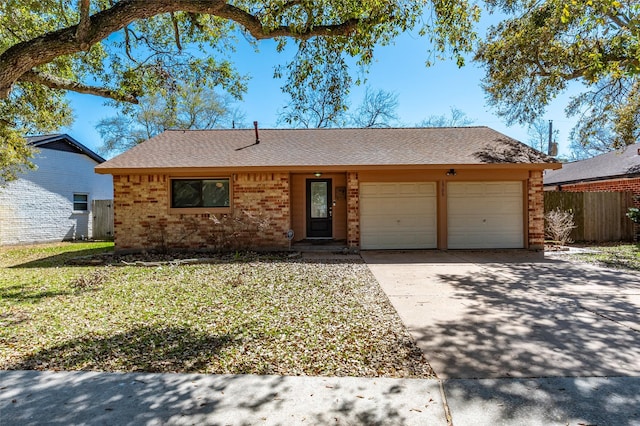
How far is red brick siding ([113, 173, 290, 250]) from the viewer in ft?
33.1

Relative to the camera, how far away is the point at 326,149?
37.6 feet

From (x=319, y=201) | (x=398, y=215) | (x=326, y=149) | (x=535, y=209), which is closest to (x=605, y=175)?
(x=535, y=209)

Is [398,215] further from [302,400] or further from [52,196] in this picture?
[52,196]

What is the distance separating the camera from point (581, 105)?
12570mm

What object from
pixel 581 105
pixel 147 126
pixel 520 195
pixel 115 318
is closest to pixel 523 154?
pixel 520 195

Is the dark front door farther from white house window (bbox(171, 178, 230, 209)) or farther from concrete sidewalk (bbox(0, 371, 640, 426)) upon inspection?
concrete sidewalk (bbox(0, 371, 640, 426))

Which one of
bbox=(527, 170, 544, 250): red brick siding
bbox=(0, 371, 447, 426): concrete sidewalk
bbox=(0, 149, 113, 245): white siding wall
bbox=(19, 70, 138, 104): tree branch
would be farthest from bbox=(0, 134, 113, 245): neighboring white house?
bbox=(527, 170, 544, 250): red brick siding

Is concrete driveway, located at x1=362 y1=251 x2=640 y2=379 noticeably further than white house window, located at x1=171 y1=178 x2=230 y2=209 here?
No

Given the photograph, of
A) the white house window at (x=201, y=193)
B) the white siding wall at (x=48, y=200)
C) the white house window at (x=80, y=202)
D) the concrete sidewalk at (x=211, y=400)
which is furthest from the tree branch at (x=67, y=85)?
the white house window at (x=80, y=202)

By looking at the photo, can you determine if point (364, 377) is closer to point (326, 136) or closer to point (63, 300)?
point (63, 300)

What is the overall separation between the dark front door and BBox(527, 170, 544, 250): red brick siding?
20.3ft

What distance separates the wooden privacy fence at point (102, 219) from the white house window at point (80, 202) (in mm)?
1009

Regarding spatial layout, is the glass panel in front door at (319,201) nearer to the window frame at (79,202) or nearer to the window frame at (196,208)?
the window frame at (196,208)

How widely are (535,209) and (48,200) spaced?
1909 centimetres
